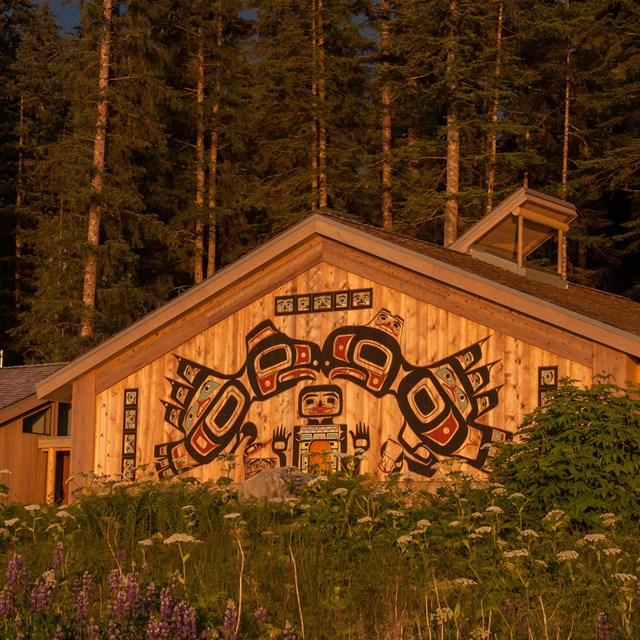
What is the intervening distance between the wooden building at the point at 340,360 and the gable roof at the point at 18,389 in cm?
442

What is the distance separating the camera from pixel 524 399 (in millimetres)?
16438

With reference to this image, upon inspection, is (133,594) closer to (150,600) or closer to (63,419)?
(150,600)

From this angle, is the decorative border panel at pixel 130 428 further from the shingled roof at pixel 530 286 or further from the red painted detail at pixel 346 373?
the shingled roof at pixel 530 286

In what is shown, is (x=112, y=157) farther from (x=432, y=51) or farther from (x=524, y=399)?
(x=524, y=399)

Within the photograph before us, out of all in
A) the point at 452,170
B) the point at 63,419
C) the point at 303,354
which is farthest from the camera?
the point at 452,170

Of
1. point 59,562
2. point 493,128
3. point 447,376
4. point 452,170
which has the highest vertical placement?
point 493,128

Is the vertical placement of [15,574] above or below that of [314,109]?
below

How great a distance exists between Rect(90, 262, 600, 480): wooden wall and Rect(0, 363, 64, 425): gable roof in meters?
5.81

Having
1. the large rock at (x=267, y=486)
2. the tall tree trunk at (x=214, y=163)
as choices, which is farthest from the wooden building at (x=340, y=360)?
the tall tree trunk at (x=214, y=163)

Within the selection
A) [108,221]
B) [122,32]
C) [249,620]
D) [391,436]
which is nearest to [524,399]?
[391,436]

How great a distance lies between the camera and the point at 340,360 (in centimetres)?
1822

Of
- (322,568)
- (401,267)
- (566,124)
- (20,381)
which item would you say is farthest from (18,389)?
(566,124)

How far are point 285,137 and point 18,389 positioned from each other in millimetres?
20880

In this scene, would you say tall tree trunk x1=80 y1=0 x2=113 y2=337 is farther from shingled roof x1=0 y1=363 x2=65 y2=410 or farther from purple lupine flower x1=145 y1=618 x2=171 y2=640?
purple lupine flower x1=145 y1=618 x2=171 y2=640
